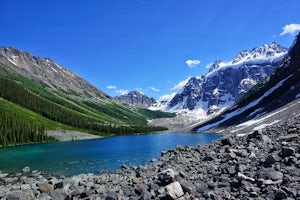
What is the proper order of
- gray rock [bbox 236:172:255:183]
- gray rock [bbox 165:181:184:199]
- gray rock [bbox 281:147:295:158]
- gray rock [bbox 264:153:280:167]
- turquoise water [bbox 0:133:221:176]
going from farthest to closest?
turquoise water [bbox 0:133:221:176]
gray rock [bbox 281:147:295:158]
gray rock [bbox 264:153:280:167]
gray rock [bbox 236:172:255:183]
gray rock [bbox 165:181:184:199]

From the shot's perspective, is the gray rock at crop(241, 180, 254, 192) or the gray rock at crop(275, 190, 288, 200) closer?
the gray rock at crop(275, 190, 288, 200)

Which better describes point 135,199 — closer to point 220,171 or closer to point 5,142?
point 220,171

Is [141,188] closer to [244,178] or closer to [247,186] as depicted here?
[244,178]

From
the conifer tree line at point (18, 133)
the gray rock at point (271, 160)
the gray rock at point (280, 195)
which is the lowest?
the gray rock at point (280, 195)

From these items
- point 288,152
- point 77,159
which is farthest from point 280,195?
point 77,159

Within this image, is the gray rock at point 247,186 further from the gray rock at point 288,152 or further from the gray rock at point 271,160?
the gray rock at point 288,152

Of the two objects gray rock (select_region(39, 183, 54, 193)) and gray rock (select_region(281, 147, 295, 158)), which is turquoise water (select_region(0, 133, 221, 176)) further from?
gray rock (select_region(281, 147, 295, 158))

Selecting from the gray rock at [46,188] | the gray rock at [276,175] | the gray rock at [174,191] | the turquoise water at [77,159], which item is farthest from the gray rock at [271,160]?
the turquoise water at [77,159]

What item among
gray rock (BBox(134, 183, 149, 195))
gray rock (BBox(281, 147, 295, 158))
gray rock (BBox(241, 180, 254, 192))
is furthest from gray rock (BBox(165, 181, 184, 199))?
gray rock (BBox(281, 147, 295, 158))

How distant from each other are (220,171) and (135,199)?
7.80 metres

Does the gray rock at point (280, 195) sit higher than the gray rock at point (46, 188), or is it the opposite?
the gray rock at point (46, 188)

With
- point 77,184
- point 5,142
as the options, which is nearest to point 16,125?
point 5,142

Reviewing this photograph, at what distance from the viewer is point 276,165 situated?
2058cm

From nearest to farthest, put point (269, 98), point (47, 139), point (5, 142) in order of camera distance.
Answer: point (5, 142), point (47, 139), point (269, 98)
